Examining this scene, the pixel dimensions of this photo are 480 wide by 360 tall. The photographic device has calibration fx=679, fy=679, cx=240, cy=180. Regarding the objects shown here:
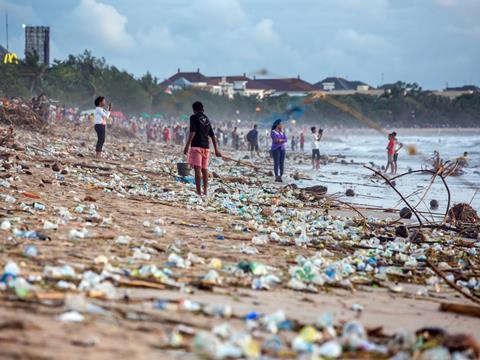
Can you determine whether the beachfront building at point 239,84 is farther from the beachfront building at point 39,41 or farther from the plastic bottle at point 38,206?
the plastic bottle at point 38,206

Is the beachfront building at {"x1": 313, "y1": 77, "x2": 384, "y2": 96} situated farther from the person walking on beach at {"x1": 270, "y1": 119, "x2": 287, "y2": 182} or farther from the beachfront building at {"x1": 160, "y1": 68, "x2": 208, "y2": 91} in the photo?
the person walking on beach at {"x1": 270, "y1": 119, "x2": 287, "y2": 182}

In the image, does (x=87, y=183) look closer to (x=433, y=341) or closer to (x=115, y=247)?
(x=115, y=247)

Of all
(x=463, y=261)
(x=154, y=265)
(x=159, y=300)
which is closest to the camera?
(x=159, y=300)

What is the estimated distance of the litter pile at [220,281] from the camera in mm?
2928

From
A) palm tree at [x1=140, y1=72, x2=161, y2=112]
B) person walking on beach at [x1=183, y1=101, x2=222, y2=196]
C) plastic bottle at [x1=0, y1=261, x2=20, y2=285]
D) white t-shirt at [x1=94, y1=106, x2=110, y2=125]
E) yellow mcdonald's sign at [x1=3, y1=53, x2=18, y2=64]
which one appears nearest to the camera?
plastic bottle at [x1=0, y1=261, x2=20, y2=285]

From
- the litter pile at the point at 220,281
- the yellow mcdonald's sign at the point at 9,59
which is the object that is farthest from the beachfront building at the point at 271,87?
the litter pile at the point at 220,281

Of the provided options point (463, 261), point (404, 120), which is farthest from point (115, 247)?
point (404, 120)

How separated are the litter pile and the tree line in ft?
122

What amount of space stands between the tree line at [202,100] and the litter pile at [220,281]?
37.1 metres

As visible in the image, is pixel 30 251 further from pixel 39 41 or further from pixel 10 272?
pixel 39 41

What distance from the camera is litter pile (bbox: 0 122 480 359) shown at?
9.61ft

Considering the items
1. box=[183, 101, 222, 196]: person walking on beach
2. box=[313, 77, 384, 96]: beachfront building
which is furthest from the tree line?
box=[183, 101, 222, 196]: person walking on beach

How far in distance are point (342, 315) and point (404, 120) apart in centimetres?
10871

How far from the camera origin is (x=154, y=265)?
4.55 metres
